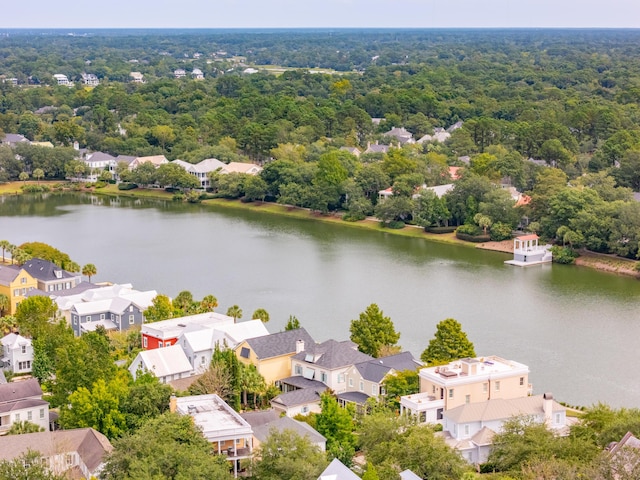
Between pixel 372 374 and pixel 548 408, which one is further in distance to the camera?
pixel 372 374

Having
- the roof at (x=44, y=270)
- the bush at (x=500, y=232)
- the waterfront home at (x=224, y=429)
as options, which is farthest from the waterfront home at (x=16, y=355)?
the bush at (x=500, y=232)

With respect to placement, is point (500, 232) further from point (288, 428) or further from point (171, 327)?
point (288, 428)

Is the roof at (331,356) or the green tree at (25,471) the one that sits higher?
the green tree at (25,471)

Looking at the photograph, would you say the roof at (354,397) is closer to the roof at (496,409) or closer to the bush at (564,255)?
the roof at (496,409)

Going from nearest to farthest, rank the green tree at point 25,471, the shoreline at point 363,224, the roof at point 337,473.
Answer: the green tree at point 25,471, the roof at point 337,473, the shoreline at point 363,224

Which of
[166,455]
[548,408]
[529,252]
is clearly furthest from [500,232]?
[166,455]

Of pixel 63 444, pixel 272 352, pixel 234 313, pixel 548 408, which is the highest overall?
pixel 63 444

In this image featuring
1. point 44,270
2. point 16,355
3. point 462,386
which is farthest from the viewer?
point 44,270

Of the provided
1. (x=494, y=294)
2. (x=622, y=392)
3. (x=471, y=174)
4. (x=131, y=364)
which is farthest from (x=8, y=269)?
(x=471, y=174)
